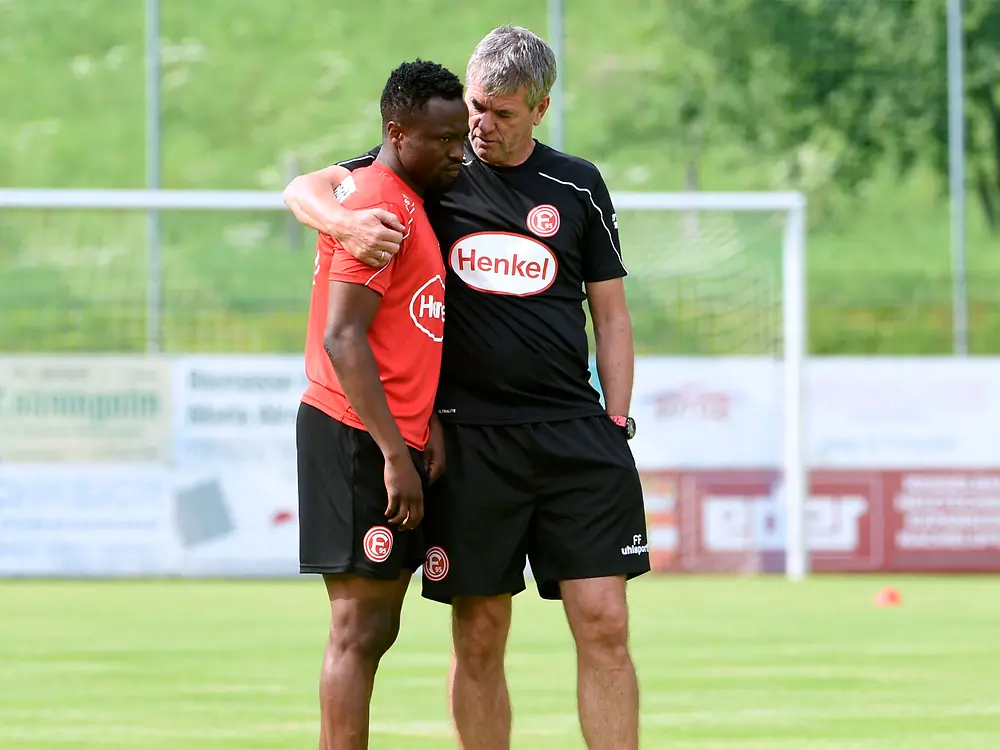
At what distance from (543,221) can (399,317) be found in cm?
52

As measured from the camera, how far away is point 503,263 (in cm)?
519

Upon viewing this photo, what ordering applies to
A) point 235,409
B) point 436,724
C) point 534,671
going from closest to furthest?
1. point 436,724
2. point 534,671
3. point 235,409

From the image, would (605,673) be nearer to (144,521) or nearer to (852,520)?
(144,521)

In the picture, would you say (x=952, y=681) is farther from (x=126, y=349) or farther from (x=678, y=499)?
(x=126, y=349)

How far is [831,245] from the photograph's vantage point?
3703cm

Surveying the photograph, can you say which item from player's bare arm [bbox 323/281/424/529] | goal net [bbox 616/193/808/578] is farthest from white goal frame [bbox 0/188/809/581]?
player's bare arm [bbox 323/281/424/529]

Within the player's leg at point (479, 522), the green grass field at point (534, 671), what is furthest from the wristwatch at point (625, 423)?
the green grass field at point (534, 671)

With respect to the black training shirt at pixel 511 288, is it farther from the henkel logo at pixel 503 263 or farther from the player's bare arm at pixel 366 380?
the player's bare arm at pixel 366 380

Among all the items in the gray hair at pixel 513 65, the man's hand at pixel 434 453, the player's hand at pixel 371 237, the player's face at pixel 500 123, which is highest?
the gray hair at pixel 513 65

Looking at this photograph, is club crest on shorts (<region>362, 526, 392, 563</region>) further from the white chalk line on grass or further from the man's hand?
the white chalk line on grass

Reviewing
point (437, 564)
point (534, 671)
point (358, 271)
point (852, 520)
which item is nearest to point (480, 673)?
point (437, 564)

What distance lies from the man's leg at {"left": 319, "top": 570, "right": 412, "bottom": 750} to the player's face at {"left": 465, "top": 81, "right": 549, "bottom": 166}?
1244 mm

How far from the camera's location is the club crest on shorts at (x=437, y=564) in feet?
16.9

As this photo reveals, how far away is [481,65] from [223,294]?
1146 cm
